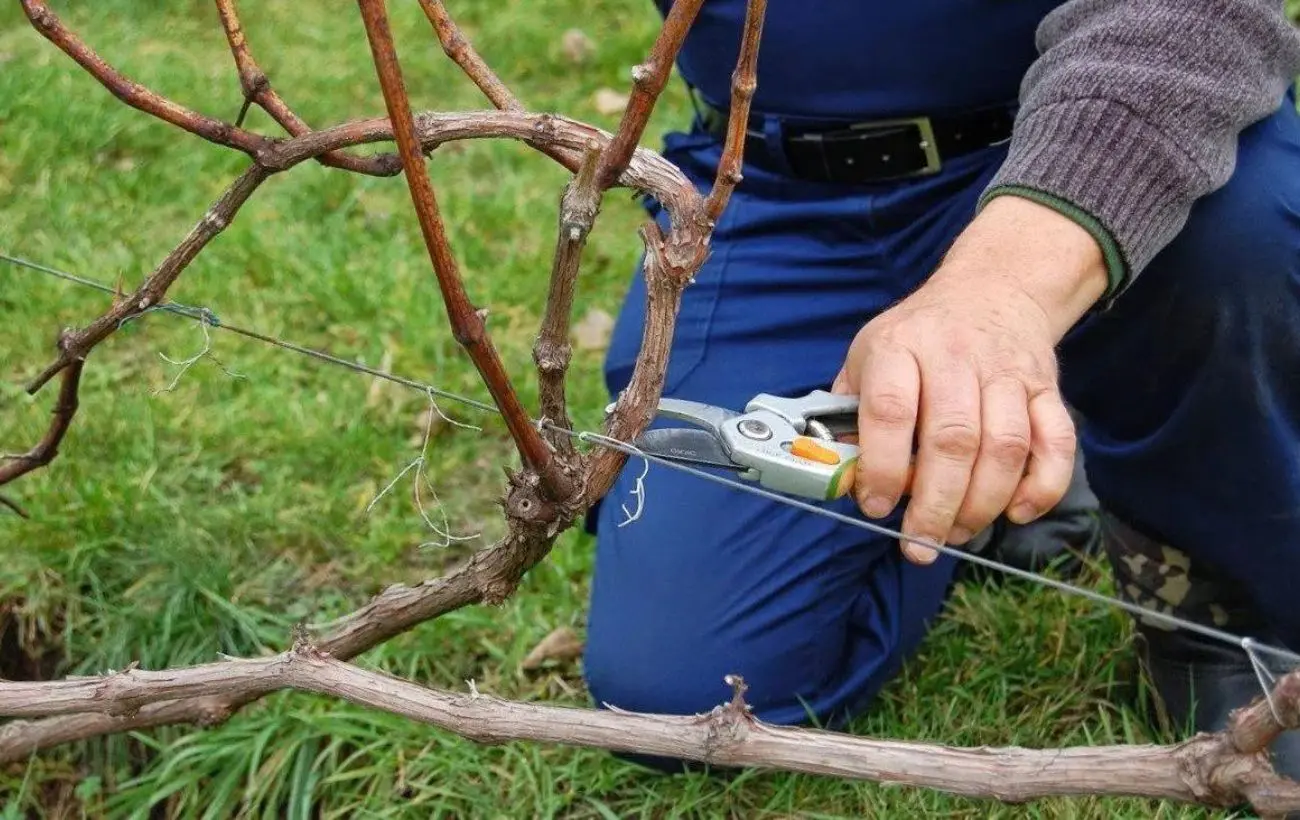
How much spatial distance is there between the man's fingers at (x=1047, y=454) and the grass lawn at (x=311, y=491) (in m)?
0.52

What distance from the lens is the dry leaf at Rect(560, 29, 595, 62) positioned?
3.33 metres

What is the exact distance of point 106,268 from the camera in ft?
8.18

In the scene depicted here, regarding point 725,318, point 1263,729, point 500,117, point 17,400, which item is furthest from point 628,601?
point 17,400

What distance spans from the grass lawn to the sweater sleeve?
622 millimetres

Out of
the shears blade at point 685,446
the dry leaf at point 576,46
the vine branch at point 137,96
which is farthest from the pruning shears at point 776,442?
the dry leaf at point 576,46

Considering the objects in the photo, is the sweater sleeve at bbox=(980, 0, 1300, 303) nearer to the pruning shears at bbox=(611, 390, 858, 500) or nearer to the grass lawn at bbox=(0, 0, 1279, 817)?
the pruning shears at bbox=(611, 390, 858, 500)

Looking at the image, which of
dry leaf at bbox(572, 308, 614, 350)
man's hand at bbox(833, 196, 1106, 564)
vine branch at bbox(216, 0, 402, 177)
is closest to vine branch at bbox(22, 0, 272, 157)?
vine branch at bbox(216, 0, 402, 177)

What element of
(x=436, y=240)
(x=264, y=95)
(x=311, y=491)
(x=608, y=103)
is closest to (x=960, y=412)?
(x=436, y=240)

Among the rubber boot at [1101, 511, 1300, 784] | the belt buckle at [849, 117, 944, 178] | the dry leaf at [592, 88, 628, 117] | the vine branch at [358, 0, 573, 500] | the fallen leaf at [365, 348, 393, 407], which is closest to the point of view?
the vine branch at [358, 0, 573, 500]

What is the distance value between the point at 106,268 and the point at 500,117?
5.56 feet

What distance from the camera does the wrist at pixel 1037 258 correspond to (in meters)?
1.14

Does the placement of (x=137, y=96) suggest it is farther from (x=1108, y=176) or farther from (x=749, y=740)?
(x=1108, y=176)

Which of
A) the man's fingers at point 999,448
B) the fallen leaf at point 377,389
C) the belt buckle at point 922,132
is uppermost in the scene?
the belt buckle at point 922,132

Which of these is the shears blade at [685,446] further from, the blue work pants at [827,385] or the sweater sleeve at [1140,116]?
the blue work pants at [827,385]
